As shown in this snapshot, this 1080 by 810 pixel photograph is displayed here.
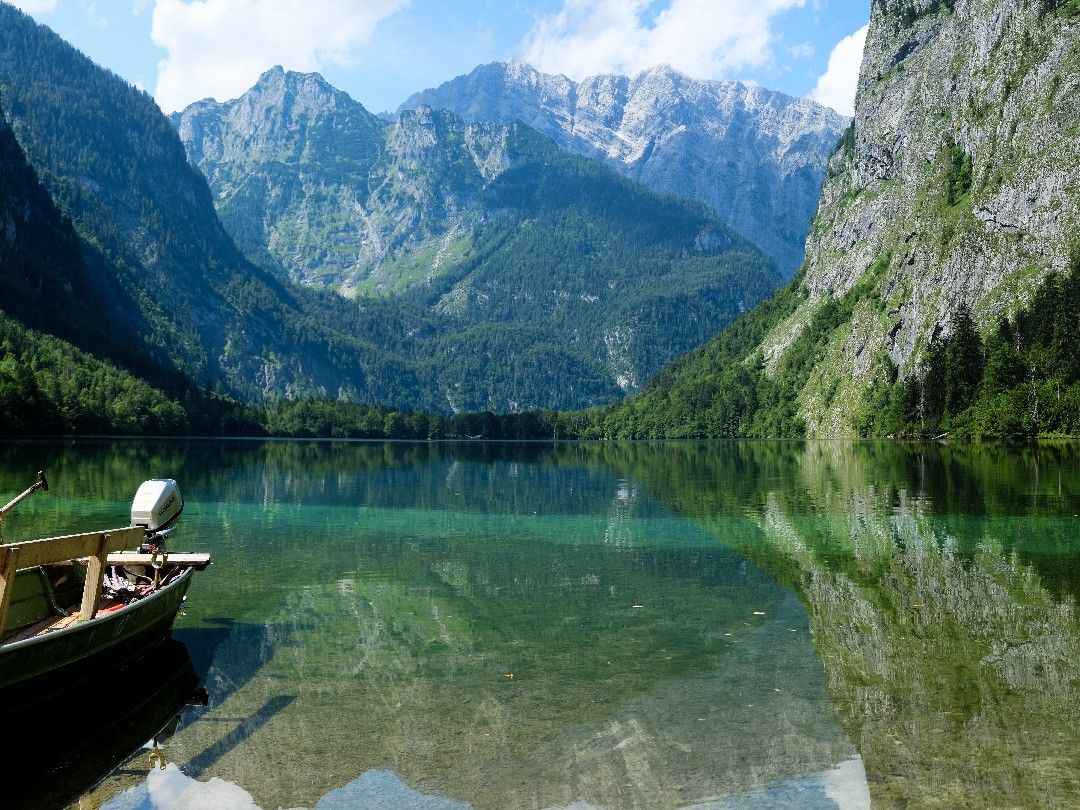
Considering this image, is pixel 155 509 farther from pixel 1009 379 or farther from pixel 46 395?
pixel 46 395

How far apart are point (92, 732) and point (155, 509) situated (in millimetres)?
9697

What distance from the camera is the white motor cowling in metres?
25.7

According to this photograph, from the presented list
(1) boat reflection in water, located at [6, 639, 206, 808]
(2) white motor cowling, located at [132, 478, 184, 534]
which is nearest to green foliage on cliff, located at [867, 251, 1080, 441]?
(2) white motor cowling, located at [132, 478, 184, 534]

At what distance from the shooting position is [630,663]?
819 inches

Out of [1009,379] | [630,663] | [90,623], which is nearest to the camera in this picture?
[90,623]

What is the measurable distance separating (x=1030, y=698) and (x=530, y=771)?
957 centimetres

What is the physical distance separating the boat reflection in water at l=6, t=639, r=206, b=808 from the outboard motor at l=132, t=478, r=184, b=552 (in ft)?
17.7

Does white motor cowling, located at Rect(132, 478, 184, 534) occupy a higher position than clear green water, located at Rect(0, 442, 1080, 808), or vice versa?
white motor cowling, located at Rect(132, 478, 184, 534)

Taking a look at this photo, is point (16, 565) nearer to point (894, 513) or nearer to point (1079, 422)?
point (894, 513)

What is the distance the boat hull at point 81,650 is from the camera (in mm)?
16406

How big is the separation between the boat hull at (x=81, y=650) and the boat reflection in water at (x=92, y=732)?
1.06ft

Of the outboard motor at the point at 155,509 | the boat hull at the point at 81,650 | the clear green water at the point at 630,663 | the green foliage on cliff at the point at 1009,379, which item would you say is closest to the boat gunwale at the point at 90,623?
the boat hull at the point at 81,650

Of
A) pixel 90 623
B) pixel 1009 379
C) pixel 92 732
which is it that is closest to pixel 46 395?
pixel 1009 379

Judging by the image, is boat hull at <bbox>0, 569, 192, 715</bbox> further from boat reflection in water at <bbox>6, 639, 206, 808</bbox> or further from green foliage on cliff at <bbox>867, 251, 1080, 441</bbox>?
green foliage on cliff at <bbox>867, 251, 1080, 441</bbox>
